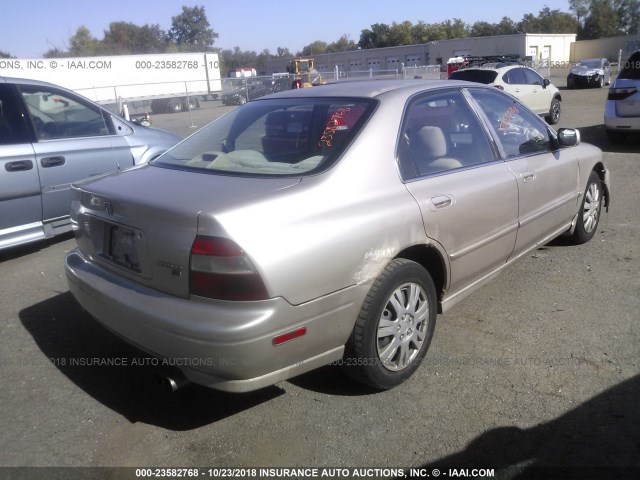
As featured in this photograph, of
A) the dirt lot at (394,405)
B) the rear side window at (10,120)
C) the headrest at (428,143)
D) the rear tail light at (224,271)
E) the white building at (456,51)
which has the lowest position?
the dirt lot at (394,405)

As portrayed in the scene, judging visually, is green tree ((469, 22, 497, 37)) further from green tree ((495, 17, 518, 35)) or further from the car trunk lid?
the car trunk lid

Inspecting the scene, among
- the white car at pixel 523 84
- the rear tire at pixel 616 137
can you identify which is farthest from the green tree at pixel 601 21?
the rear tire at pixel 616 137

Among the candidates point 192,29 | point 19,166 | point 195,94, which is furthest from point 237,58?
point 19,166

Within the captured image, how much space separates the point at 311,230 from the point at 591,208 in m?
3.65

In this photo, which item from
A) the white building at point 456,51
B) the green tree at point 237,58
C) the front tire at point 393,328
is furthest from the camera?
the green tree at point 237,58

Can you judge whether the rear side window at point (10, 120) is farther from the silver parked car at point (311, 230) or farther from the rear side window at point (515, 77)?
the rear side window at point (515, 77)

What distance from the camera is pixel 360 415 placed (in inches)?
114

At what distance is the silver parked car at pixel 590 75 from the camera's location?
1112 inches

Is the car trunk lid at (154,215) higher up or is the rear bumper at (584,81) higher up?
the car trunk lid at (154,215)

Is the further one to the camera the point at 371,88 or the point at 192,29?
the point at 192,29

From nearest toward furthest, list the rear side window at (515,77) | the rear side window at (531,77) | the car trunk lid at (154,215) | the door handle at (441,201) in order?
the car trunk lid at (154,215)
the door handle at (441,201)
the rear side window at (515,77)
the rear side window at (531,77)

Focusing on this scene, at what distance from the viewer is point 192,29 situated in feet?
358

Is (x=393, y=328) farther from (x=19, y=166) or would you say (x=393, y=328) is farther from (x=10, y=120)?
(x=10, y=120)

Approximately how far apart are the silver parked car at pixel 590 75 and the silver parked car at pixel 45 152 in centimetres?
2806
